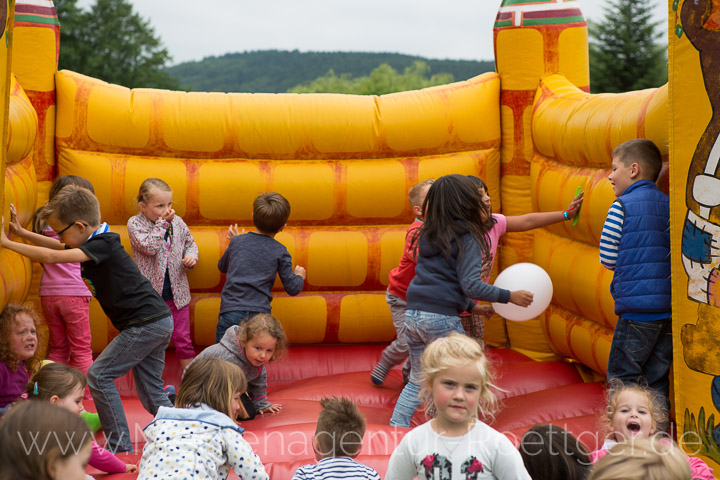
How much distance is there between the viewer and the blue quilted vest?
3057mm

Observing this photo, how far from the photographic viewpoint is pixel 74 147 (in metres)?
4.52

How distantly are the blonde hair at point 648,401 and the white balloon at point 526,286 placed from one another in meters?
0.58

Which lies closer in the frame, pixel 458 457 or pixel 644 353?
pixel 458 457

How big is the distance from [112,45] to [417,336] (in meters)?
33.2

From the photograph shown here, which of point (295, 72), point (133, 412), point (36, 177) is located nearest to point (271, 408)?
point (133, 412)

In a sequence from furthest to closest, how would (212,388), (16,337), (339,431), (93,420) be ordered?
1. (93,420)
2. (16,337)
3. (212,388)
4. (339,431)

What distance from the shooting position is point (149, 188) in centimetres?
421

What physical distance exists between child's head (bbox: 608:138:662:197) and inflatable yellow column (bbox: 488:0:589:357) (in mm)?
1513

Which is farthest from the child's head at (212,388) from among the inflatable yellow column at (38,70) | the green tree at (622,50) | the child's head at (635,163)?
the green tree at (622,50)

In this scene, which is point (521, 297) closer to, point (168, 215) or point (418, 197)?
point (418, 197)

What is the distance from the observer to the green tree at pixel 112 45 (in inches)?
1287

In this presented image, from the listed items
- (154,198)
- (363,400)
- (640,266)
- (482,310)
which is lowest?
(363,400)

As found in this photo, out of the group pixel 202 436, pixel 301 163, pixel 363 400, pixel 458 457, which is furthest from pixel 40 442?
pixel 301 163

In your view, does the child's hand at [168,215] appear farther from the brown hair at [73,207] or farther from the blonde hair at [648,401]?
the blonde hair at [648,401]
